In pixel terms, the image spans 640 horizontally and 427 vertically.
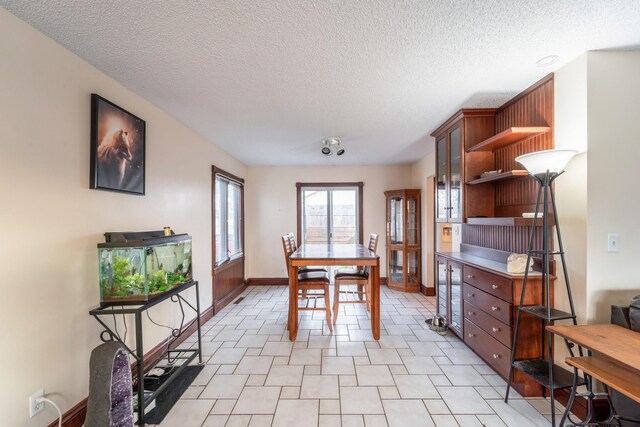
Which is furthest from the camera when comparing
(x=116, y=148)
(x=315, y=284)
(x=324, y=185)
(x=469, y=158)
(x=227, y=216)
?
(x=324, y=185)

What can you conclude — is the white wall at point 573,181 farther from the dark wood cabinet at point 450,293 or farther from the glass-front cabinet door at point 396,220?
the glass-front cabinet door at point 396,220

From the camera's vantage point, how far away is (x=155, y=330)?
251 cm

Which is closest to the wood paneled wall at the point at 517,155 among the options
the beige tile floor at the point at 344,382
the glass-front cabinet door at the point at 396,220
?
the beige tile floor at the point at 344,382

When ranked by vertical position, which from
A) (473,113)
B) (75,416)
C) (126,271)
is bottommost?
(75,416)

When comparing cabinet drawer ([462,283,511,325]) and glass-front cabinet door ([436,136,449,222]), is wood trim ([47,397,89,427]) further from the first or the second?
glass-front cabinet door ([436,136,449,222])

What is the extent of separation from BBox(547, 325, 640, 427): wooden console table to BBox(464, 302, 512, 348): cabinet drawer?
47cm

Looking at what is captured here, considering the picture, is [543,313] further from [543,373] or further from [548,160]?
[548,160]

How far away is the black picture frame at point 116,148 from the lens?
1.84 meters

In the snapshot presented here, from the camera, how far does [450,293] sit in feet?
9.86

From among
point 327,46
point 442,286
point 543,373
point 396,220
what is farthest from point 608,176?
point 396,220

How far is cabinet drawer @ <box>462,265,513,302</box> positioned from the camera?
2047 millimetres

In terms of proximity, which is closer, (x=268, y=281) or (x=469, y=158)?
(x=469, y=158)

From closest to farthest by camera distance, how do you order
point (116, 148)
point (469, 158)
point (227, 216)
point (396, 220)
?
point (116, 148)
point (469, 158)
point (227, 216)
point (396, 220)

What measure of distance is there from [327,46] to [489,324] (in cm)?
249
